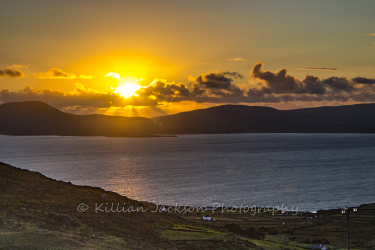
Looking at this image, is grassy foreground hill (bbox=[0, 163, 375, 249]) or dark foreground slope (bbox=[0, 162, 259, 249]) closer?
dark foreground slope (bbox=[0, 162, 259, 249])

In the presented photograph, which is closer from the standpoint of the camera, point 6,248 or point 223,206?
point 6,248

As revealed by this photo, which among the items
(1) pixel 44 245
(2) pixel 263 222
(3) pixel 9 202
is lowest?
(2) pixel 263 222

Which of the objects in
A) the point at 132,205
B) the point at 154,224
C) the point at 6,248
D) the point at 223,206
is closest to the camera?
the point at 6,248

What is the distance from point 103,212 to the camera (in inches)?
1829

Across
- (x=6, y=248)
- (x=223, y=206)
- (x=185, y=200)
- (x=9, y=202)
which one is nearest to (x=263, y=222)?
(x=223, y=206)

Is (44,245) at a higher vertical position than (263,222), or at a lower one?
higher

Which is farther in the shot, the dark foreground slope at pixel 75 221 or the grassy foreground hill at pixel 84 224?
the grassy foreground hill at pixel 84 224

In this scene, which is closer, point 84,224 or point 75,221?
point 75,221

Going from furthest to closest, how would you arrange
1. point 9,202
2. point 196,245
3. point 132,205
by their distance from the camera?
1. point 132,205
2. point 196,245
3. point 9,202

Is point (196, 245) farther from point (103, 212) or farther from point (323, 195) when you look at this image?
point (323, 195)

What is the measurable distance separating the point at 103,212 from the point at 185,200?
73357 millimetres

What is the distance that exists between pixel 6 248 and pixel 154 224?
68.2ft

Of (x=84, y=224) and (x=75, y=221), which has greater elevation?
(x=75, y=221)

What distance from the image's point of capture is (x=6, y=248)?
3041cm
